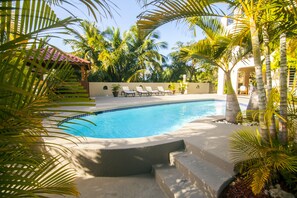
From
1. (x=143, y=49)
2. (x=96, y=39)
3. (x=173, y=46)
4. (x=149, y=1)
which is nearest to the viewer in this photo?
(x=149, y=1)

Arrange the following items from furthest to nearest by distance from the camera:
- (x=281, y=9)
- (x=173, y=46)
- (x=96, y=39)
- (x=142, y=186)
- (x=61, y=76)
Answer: (x=173, y=46) → (x=96, y=39) → (x=142, y=186) → (x=281, y=9) → (x=61, y=76)

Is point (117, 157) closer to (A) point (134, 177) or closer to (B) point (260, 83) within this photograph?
(A) point (134, 177)

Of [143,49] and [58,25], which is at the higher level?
[143,49]

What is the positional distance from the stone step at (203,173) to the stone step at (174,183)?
3.4 inches

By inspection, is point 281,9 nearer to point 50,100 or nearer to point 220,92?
point 50,100

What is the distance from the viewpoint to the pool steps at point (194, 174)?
305cm

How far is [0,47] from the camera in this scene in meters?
0.85

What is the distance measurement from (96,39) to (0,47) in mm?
21774

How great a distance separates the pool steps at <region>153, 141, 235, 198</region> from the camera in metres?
3.05

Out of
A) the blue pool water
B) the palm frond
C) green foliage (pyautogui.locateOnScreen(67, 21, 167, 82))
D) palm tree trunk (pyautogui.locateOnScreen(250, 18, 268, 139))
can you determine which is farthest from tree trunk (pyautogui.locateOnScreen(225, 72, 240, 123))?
green foliage (pyautogui.locateOnScreen(67, 21, 167, 82))

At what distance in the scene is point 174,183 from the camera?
11.4 feet

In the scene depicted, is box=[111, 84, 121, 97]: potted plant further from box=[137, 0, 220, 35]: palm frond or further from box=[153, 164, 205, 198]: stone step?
box=[137, 0, 220, 35]: palm frond

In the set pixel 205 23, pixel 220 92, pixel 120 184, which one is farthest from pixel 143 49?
pixel 120 184

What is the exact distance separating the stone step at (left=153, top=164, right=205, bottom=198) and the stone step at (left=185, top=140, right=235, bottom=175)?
58 cm
